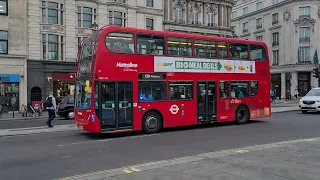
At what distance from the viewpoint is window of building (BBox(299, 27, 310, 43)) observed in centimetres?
5316

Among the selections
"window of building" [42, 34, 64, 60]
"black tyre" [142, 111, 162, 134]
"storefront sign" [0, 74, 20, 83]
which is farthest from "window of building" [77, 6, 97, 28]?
"black tyre" [142, 111, 162, 134]

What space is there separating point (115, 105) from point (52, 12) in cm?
2329

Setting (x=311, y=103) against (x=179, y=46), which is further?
(x=311, y=103)


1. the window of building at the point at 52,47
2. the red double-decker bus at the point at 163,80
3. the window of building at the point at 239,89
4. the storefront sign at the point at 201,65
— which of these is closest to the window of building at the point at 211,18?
the window of building at the point at 52,47

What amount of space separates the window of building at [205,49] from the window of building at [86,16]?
858 inches

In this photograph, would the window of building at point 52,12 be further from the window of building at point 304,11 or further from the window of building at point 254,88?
the window of building at point 304,11

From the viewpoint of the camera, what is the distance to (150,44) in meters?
13.4

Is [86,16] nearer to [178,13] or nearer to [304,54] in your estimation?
[178,13]

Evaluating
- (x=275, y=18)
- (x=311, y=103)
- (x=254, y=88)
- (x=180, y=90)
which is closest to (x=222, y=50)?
(x=254, y=88)

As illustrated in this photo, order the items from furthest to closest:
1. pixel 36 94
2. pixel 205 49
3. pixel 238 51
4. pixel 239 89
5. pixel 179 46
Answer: pixel 36 94
pixel 239 89
pixel 238 51
pixel 205 49
pixel 179 46

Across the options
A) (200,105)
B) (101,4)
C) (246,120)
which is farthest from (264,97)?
(101,4)

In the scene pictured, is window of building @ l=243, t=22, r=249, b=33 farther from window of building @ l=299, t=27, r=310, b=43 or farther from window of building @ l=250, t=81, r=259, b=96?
window of building @ l=250, t=81, r=259, b=96

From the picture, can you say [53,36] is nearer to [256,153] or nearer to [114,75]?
[114,75]

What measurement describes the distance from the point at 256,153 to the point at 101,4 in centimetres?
2976
